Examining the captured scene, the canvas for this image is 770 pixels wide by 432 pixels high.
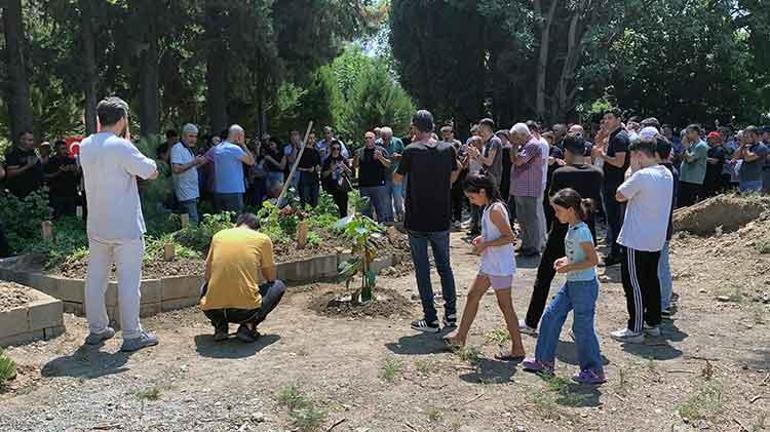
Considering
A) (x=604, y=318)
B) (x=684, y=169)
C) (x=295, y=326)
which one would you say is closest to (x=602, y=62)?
(x=684, y=169)

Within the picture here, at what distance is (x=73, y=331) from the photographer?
657 centimetres

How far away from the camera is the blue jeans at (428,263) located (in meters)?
6.42

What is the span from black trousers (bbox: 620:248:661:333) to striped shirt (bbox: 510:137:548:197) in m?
3.21

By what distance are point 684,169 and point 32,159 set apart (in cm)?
966

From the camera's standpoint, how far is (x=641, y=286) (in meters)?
6.37

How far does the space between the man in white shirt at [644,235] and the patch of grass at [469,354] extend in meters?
1.40

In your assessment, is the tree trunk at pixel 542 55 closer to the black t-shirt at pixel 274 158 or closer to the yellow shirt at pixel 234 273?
the black t-shirt at pixel 274 158

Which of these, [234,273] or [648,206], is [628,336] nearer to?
[648,206]

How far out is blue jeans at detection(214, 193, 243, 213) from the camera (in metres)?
9.69

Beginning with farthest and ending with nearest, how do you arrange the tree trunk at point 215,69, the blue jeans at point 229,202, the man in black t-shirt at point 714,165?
the tree trunk at point 215,69 < the man in black t-shirt at point 714,165 < the blue jeans at point 229,202

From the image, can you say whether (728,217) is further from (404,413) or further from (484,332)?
(404,413)

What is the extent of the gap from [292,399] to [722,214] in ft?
26.1

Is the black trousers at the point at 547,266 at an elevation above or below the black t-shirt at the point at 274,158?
below

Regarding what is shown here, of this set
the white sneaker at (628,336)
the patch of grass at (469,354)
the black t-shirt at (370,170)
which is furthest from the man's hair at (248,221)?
the black t-shirt at (370,170)
